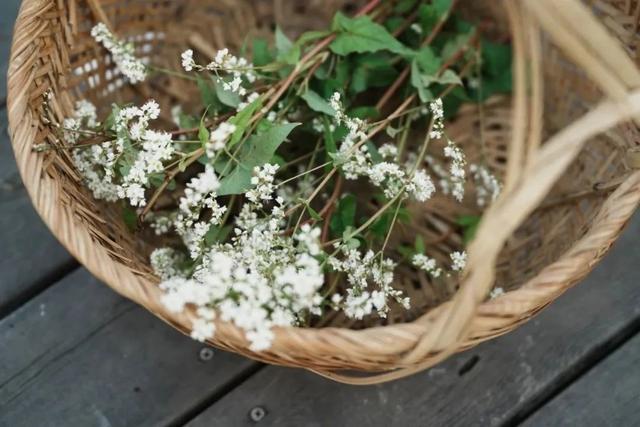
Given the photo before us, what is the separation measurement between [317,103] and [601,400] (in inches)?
16.7

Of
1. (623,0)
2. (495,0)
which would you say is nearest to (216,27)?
(495,0)

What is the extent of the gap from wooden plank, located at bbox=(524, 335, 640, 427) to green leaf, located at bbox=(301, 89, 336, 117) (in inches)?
14.9

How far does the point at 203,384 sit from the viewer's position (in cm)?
74

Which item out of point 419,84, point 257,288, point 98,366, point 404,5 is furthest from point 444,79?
point 98,366

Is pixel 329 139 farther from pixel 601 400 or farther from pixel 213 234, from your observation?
pixel 601 400

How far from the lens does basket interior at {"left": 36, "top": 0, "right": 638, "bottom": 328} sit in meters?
0.71

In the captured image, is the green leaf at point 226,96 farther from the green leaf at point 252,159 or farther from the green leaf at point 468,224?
the green leaf at point 468,224

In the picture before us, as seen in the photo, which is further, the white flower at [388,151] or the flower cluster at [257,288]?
the white flower at [388,151]

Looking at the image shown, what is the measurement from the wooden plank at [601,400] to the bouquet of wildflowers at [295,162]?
0.60ft

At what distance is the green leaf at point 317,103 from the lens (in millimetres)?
662

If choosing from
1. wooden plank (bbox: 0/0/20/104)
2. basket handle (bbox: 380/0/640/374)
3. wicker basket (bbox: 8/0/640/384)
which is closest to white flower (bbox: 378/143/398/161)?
wicker basket (bbox: 8/0/640/384)

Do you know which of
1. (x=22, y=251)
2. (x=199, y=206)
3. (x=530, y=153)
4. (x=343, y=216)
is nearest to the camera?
(x=530, y=153)

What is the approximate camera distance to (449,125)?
899 millimetres

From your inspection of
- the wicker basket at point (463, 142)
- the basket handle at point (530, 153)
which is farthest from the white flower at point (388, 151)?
the basket handle at point (530, 153)
